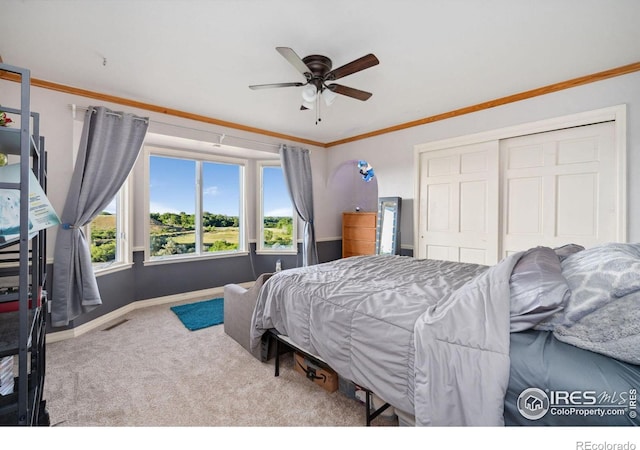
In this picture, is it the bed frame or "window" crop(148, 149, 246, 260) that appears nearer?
the bed frame

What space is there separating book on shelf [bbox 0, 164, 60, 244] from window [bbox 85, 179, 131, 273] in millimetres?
2505

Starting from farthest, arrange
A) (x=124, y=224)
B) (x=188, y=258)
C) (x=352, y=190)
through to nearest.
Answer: (x=352, y=190) → (x=188, y=258) → (x=124, y=224)

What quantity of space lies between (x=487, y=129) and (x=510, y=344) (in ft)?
9.72

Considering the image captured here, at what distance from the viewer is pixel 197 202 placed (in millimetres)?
4438

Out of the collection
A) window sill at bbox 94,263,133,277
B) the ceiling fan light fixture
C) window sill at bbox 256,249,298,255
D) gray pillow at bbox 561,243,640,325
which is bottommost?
window sill at bbox 94,263,133,277

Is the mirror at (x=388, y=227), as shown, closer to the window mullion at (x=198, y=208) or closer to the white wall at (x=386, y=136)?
the white wall at (x=386, y=136)

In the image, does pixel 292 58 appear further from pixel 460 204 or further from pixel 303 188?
pixel 303 188

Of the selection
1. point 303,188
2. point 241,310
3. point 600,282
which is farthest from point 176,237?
point 600,282

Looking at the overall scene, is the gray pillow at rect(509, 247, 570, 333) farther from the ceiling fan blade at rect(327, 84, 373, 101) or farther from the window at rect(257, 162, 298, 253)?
the window at rect(257, 162, 298, 253)

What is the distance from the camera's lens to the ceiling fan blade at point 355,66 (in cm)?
190

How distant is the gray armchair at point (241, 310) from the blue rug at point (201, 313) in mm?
488

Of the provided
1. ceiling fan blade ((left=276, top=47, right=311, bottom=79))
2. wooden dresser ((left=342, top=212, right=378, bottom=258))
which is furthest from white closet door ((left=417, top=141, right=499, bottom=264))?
ceiling fan blade ((left=276, top=47, right=311, bottom=79))

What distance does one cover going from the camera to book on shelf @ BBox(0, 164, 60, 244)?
107 cm

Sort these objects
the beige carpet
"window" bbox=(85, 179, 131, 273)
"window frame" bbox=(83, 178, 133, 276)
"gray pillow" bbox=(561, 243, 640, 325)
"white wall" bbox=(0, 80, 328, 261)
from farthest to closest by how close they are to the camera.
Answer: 1. "window frame" bbox=(83, 178, 133, 276)
2. "window" bbox=(85, 179, 131, 273)
3. "white wall" bbox=(0, 80, 328, 261)
4. the beige carpet
5. "gray pillow" bbox=(561, 243, 640, 325)
